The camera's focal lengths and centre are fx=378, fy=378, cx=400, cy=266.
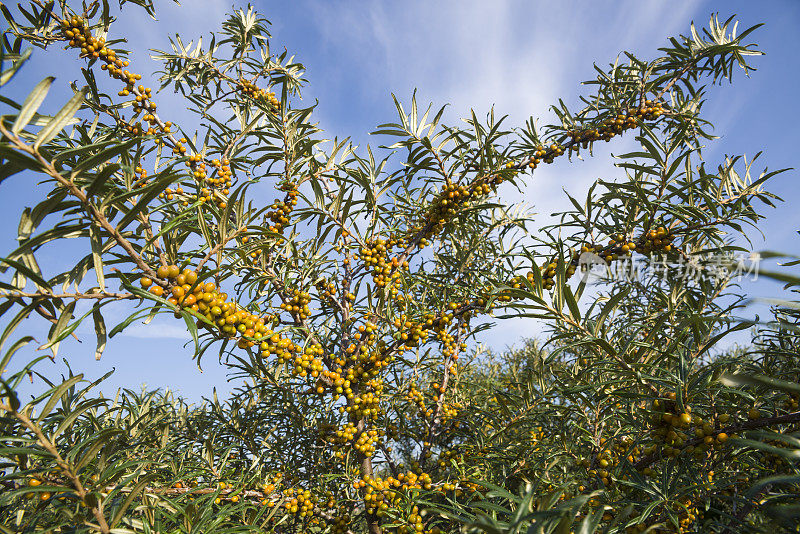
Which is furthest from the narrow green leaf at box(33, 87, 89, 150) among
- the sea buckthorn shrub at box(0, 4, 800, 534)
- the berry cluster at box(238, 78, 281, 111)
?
the berry cluster at box(238, 78, 281, 111)

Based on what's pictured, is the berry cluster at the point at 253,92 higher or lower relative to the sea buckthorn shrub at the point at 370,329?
higher

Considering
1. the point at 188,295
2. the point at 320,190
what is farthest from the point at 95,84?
the point at 188,295

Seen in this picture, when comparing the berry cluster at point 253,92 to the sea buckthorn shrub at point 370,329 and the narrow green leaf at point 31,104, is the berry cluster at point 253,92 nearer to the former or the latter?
the sea buckthorn shrub at point 370,329

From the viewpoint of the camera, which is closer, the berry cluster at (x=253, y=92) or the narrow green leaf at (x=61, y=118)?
the narrow green leaf at (x=61, y=118)

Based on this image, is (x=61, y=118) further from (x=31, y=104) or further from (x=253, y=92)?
(x=253, y=92)

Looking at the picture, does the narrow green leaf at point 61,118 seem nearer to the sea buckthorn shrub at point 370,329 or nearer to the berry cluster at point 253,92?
the sea buckthorn shrub at point 370,329

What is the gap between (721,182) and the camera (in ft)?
6.27

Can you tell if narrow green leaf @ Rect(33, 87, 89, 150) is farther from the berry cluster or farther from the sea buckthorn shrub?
the berry cluster

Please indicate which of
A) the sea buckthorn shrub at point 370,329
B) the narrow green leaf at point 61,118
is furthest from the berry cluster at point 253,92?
the narrow green leaf at point 61,118

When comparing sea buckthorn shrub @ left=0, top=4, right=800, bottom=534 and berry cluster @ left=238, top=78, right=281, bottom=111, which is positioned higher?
berry cluster @ left=238, top=78, right=281, bottom=111

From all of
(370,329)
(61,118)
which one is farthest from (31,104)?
(370,329)

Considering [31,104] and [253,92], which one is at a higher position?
[253,92]

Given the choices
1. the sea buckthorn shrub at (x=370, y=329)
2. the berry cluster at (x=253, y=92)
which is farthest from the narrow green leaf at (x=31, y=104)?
the berry cluster at (x=253, y=92)

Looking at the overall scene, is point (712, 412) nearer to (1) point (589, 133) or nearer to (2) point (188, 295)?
(2) point (188, 295)
